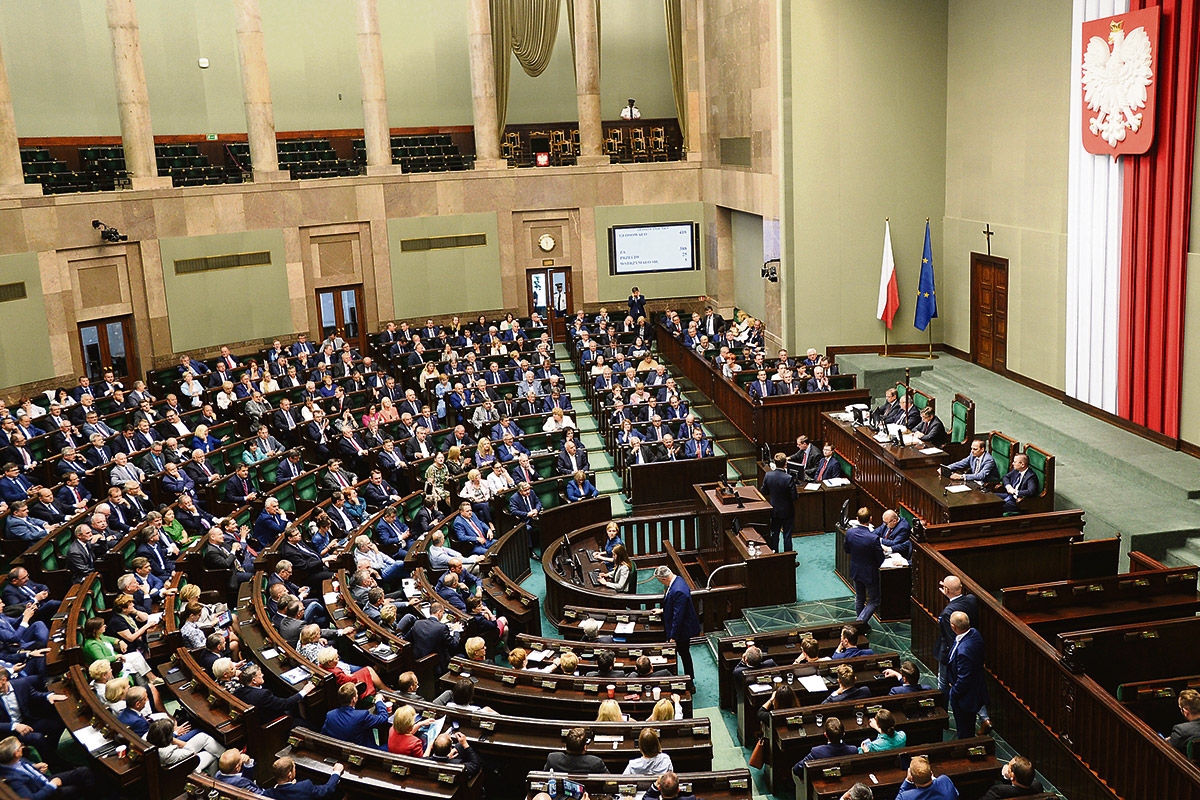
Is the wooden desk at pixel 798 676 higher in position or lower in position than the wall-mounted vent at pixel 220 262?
lower

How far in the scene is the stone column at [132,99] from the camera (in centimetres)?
1884

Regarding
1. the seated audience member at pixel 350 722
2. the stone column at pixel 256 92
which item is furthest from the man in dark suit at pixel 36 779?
the stone column at pixel 256 92

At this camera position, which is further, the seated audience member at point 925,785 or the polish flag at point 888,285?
the polish flag at point 888,285

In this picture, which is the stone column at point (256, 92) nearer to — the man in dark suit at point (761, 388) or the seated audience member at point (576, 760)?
the man in dark suit at point (761, 388)

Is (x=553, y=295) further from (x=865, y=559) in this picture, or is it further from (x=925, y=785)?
→ (x=925, y=785)

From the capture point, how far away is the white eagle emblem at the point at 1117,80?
12359mm

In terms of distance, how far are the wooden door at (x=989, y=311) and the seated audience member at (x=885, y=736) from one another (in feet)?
33.8

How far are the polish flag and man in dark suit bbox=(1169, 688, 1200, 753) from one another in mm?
11948

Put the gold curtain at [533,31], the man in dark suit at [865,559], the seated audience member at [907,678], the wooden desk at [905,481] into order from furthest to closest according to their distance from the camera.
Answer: the gold curtain at [533,31]
the wooden desk at [905,481]
the man in dark suit at [865,559]
the seated audience member at [907,678]

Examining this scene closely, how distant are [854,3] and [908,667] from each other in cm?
1305

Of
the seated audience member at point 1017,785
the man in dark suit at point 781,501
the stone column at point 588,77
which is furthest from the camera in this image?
the stone column at point 588,77

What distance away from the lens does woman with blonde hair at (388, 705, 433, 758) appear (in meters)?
7.05

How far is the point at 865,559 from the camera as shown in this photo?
33.2 ft

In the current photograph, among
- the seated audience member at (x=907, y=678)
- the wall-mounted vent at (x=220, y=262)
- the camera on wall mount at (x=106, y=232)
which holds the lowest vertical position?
the seated audience member at (x=907, y=678)
